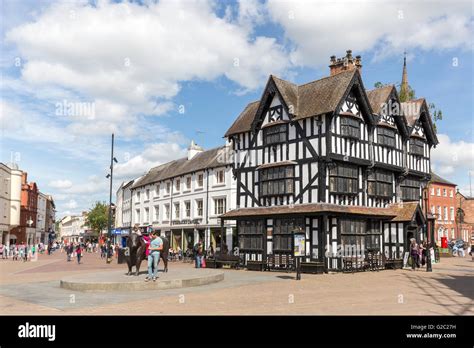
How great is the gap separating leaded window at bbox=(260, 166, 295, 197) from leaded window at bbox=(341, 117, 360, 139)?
12.2ft

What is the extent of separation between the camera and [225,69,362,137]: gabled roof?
26.1 m

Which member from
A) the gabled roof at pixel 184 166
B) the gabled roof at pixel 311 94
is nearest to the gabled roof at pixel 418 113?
the gabled roof at pixel 311 94

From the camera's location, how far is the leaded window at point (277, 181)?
89.2 ft

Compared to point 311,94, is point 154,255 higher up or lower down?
lower down

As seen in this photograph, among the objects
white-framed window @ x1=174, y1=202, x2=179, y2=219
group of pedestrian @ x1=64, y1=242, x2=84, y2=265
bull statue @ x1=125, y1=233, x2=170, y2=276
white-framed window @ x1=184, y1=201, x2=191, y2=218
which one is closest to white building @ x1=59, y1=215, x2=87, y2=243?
white-framed window @ x1=174, y1=202, x2=179, y2=219

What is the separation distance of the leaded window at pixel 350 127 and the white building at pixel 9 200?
43.5m

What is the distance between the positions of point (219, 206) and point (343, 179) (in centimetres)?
1565

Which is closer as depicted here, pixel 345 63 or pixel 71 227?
pixel 345 63

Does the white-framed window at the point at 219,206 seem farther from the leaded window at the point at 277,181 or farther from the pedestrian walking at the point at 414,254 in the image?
the pedestrian walking at the point at 414,254

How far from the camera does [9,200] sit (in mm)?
58188

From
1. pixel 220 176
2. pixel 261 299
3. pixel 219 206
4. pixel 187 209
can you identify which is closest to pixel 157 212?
pixel 187 209

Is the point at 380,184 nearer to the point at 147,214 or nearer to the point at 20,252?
the point at 147,214
